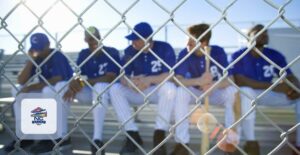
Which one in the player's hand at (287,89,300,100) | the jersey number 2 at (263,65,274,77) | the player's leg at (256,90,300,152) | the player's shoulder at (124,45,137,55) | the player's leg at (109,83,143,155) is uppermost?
the jersey number 2 at (263,65,274,77)

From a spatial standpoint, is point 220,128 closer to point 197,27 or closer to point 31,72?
point 197,27

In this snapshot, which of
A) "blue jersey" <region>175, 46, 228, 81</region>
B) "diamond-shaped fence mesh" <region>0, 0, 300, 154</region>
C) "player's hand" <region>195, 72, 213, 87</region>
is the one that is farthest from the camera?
"blue jersey" <region>175, 46, 228, 81</region>

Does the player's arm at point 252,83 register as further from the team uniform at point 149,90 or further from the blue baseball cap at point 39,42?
the blue baseball cap at point 39,42

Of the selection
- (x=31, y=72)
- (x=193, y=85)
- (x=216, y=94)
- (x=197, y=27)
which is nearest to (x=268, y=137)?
(x=216, y=94)

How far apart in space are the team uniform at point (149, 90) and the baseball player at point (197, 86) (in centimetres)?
8

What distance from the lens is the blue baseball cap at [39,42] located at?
2.60 m

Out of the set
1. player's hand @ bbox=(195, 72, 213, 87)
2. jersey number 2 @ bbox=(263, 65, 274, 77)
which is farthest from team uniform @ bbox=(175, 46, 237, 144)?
jersey number 2 @ bbox=(263, 65, 274, 77)

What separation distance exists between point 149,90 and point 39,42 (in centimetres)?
104

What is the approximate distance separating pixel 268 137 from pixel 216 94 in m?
1.01

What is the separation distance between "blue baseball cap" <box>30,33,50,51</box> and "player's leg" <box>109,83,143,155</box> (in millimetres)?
764

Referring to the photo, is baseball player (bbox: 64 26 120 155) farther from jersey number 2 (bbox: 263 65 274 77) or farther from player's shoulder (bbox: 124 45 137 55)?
jersey number 2 (bbox: 263 65 274 77)

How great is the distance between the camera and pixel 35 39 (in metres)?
2.64

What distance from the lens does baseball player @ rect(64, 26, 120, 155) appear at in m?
2.96

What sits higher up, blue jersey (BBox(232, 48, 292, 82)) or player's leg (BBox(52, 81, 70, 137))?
blue jersey (BBox(232, 48, 292, 82))
